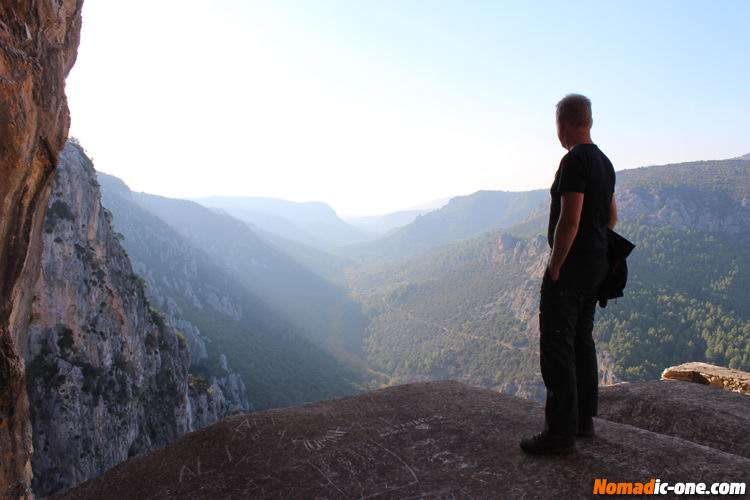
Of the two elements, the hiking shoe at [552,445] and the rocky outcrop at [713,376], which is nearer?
the hiking shoe at [552,445]

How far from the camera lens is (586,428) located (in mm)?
4617

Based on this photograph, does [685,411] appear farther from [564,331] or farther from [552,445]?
[564,331]

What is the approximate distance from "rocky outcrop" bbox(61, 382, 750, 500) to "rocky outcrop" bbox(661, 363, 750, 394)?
5.97m

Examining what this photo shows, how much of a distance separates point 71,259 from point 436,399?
114ft

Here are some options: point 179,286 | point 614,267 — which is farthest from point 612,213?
point 179,286

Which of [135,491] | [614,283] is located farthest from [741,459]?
[135,491]

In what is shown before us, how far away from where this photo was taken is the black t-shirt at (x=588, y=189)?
13.5 feet

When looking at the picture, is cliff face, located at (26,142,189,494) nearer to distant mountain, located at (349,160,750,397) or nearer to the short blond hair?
the short blond hair

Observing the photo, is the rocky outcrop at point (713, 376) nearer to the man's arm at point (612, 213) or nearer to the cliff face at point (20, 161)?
the man's arm at point (612, 213)

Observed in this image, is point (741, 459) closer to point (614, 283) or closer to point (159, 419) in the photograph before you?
point (614, 283)

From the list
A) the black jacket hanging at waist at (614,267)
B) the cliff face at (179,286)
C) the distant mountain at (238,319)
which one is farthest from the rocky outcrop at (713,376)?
the distant mountain at (238,319)

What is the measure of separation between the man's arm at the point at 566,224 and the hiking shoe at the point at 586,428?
5.73 ft

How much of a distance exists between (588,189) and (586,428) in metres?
2.45

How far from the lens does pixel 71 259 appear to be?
3284cm
